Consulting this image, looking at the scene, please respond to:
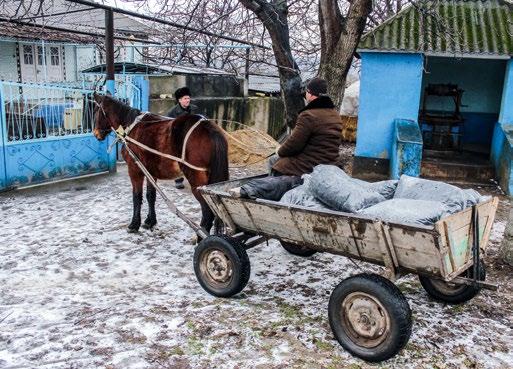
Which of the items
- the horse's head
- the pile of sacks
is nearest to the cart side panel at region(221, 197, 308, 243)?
the pile of sacks

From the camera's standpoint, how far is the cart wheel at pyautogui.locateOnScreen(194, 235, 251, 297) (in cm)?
436

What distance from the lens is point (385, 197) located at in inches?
164

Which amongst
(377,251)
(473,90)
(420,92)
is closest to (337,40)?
(420,92)

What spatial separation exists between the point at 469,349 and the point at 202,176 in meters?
3.34

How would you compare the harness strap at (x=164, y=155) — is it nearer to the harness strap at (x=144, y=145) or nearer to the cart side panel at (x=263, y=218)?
the harness strap at (x=144, y=145)

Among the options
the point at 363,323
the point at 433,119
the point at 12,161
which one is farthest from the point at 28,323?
the point at 433,119

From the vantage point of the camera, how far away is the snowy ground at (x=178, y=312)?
3633 mm

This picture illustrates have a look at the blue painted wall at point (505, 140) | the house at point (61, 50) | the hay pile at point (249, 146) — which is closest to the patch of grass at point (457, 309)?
the blue painted wall at point (505, 140)

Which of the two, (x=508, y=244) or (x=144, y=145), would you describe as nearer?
(x=508, y=244)

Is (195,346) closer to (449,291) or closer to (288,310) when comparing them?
(288,310)

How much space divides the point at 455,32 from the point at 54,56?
19042mm

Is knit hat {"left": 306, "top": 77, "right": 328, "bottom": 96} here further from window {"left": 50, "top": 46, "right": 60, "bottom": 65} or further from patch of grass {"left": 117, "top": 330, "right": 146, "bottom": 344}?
window {"left": 50, "top": 46, "right": 60, "bottom": 65}

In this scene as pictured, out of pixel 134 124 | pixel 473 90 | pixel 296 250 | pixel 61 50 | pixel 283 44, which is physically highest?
pixel 61 50

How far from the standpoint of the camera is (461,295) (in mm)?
4391
